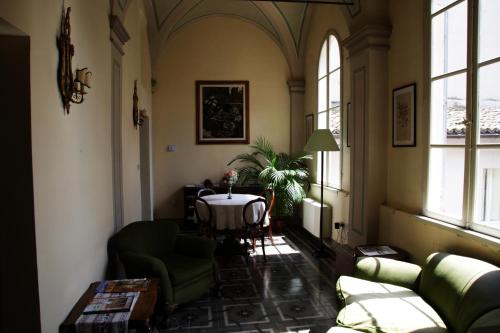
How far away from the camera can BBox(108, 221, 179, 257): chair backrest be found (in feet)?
10.9

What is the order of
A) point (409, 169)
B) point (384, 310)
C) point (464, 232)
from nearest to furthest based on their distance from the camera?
point (384, 310) < point (464, 232) < point (409, 169)

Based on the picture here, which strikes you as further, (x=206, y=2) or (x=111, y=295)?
(x=206, y=2)

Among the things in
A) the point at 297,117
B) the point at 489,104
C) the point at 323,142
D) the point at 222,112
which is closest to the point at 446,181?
the point at 489,104

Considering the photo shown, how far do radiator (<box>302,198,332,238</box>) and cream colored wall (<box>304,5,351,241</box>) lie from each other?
0.09 meters

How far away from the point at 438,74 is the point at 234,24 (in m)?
5.05

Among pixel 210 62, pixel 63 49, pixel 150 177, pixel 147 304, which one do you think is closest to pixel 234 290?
pixel 147 304

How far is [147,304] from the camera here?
242 centimetres

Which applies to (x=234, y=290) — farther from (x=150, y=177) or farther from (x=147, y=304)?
(x=150, y=177)

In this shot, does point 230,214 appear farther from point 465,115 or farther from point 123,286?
point 465,115

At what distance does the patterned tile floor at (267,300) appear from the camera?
3184 millimetres

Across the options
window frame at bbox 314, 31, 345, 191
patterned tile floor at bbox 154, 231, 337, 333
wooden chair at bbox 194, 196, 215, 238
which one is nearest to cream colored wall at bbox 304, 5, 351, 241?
window frame at bbox 314, 31, 345, 191

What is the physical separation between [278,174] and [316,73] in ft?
6.46

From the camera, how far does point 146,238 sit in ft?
12.0

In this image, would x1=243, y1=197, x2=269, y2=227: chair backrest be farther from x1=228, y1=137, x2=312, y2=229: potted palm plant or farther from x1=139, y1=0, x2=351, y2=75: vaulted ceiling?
x1=139, y1=0, x2=351, y2=75: vaulted ceiling
